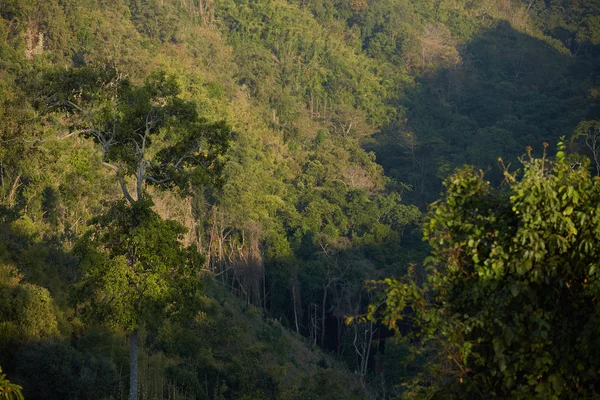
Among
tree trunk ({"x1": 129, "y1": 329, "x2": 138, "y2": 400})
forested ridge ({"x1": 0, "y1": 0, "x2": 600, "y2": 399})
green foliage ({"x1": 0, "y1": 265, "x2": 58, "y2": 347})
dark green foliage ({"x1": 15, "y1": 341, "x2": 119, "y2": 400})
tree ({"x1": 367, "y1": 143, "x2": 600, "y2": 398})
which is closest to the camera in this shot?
tree ({"x1": 367, "y1": 143, "x2": 600, "y2": 398})

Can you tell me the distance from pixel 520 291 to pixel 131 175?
6.85m

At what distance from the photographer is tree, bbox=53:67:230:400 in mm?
9633

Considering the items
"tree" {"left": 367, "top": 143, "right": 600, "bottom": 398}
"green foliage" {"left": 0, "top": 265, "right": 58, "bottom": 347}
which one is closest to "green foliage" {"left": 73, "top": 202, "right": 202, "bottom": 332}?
"green foliage" {"left": 0, "top": 265, "right": 58, "bottom": 347}

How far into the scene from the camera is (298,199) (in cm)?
3453

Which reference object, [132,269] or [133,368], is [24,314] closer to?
[133,368]

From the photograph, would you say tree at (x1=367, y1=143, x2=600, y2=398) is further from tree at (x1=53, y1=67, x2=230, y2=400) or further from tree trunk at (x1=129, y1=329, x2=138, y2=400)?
tree trunk at (x1=129, y1=329, x2=138, y2=400)

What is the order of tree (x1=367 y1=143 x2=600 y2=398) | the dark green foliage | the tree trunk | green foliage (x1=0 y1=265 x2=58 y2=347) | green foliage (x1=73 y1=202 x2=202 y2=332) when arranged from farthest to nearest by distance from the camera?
1. green foliage (x1=0 y1=265 x2=58 y2=347)
2. the dark green foliage
3. the tree trunk
4. green foliage (x1=73 y1=202 x2=202 y2=332)
5. tree (x1=367 y1=143 x2=600 y2=398)

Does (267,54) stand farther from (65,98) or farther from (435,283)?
(435,283)

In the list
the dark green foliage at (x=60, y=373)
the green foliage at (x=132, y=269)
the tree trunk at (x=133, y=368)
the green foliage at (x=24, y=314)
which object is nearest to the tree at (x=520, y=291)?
the green foliage at (x=132, y=269)

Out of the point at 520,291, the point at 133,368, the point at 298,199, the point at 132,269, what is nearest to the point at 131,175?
the point at 132,269

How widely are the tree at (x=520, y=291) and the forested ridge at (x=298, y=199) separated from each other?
2 cm

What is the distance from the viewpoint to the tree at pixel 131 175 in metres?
9.63

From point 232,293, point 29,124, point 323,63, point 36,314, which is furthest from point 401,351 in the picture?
point 323,63

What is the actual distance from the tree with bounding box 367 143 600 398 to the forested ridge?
0.06 ft
